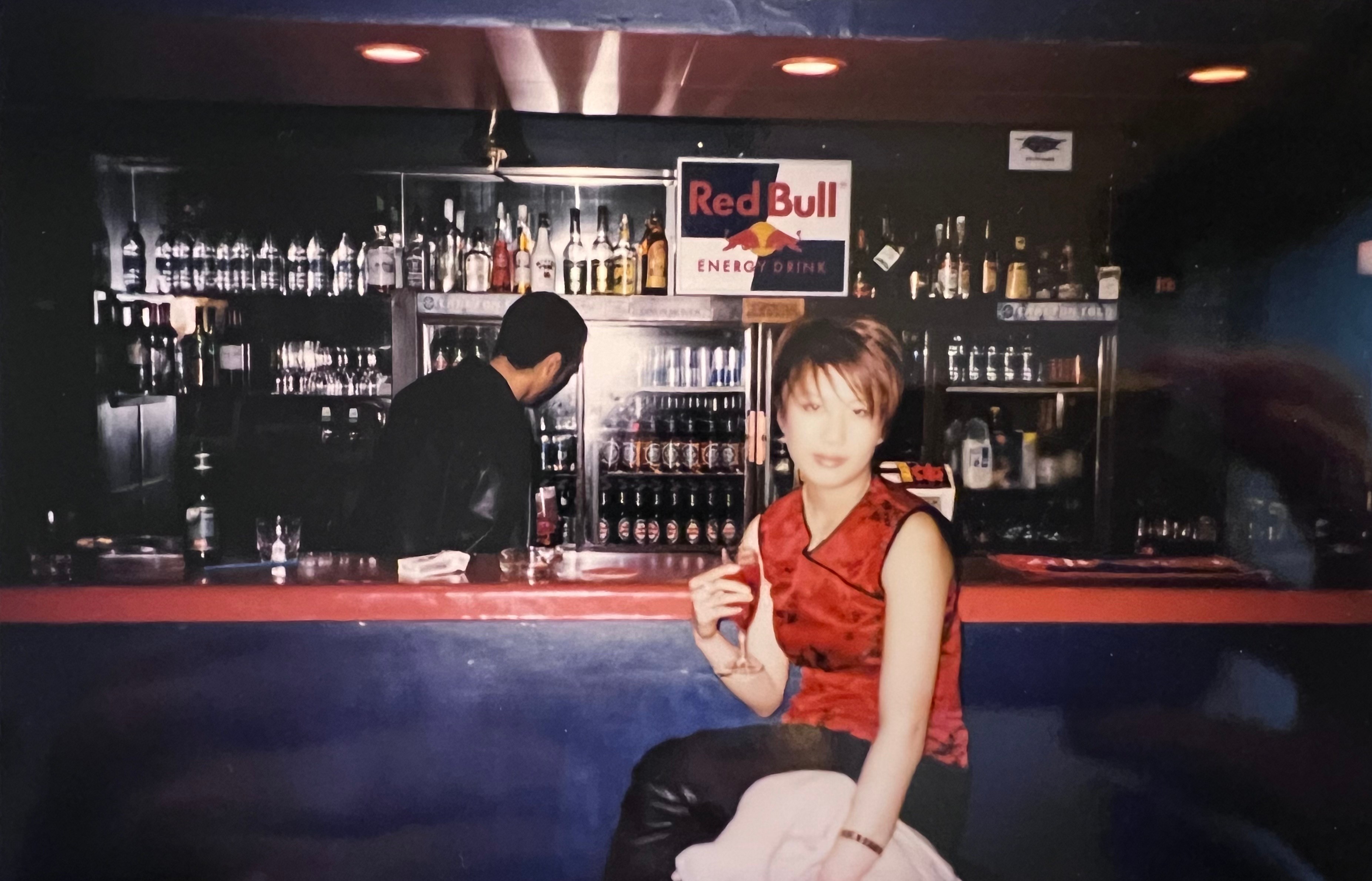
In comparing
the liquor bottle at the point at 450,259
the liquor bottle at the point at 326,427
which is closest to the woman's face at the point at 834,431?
the liquor bottle at the point at 450,259

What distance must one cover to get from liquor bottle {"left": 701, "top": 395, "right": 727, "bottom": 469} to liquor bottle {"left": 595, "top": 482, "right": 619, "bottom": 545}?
0.40 metres

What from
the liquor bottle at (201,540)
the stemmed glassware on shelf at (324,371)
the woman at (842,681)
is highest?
the stemmed glassware on shelf at (324,371)

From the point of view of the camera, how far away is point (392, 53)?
8.15 ft

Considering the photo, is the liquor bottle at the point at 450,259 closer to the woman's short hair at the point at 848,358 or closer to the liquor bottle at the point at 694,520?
the liquor bottle at the point at 694,520

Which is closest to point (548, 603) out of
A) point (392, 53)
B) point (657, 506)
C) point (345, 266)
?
point (392, 53)

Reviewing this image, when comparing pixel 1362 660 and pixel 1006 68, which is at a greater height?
pixel 1006 68

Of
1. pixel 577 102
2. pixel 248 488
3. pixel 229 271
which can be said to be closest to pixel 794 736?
pixel 577 102

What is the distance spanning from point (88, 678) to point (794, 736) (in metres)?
1.77

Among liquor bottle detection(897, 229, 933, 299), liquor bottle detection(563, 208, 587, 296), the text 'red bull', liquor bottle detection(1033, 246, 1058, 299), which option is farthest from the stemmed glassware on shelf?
liquor bottle detection(1033, 246, 1058, 299)

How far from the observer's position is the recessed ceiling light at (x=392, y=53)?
243 centimetres

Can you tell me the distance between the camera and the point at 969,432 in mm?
3953

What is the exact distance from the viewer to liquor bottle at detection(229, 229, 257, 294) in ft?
12.1

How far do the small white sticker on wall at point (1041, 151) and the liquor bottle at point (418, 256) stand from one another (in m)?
2.32

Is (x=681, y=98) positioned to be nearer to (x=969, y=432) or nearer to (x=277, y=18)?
(x=277, y=18)
